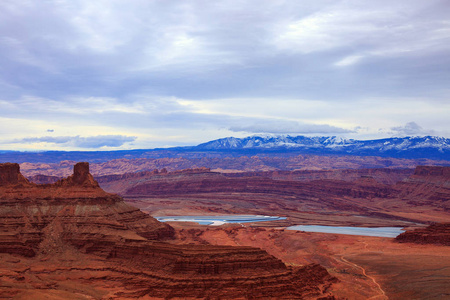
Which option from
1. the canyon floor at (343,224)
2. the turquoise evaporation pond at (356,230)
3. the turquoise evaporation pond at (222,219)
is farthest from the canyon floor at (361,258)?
the turquoise evaporation pond at (222,219)

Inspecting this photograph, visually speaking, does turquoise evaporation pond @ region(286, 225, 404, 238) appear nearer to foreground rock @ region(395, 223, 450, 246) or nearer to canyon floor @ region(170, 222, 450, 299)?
canyon floor @ region(170, 222, 450, 299)

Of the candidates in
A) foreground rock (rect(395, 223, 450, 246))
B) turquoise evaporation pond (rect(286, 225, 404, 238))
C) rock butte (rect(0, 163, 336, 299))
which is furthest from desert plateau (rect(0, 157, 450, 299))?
turquoise evaporation pond (rect(286, 225, 404, 238))

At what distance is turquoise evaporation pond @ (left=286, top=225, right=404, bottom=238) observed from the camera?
106 metres

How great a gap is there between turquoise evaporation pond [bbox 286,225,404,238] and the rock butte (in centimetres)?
4829

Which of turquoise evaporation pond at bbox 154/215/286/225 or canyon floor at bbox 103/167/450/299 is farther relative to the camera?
turquoise evaporation pond at bbox 154/215/286/225

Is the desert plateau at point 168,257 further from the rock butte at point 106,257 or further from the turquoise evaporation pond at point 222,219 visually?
the turquoise evaporation pond at point 222,219

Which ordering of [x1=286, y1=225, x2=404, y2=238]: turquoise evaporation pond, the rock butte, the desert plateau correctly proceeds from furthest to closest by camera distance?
[x1=286, y1=225, x2=404, y2=238]: turquoise evaporation pond < the desert plateau < the rock butte

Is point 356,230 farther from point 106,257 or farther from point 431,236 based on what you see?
point 106,257

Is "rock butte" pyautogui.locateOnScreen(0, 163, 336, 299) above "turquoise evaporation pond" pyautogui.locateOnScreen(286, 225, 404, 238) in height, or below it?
above

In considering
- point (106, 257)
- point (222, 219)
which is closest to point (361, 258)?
point (106, 257)

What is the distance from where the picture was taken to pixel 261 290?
43.8 metres

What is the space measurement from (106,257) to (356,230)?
71706 millimetres

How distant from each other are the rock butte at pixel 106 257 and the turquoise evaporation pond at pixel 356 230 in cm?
4829

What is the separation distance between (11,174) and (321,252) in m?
49.7
